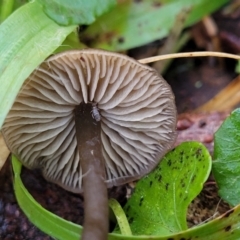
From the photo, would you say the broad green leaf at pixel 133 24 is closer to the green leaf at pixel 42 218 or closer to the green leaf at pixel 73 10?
the green leaf at pixel 73 10

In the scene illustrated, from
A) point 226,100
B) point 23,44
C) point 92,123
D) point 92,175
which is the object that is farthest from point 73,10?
point 226,100

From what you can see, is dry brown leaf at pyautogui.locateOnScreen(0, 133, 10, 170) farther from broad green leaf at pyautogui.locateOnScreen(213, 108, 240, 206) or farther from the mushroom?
broad green leaf at pyautogui.locateOnScreen(213, 108, 240, 206)

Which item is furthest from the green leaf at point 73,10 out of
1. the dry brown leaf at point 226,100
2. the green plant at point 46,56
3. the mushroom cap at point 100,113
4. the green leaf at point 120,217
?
the dry brown leaf at point 226,100

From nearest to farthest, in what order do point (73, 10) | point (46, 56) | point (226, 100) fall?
point (46, 56) → point (73, 10) → point (226, 100)

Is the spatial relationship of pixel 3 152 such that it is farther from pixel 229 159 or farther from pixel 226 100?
pixel 226 100

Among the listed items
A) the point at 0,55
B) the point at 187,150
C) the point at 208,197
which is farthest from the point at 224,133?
the point at 0,55

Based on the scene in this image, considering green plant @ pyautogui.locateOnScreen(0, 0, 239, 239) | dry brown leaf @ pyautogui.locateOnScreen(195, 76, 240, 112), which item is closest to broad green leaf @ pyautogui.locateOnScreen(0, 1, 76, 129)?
green plant @ pyautogui.locateOnScreen(0, 0, 239, 239)
